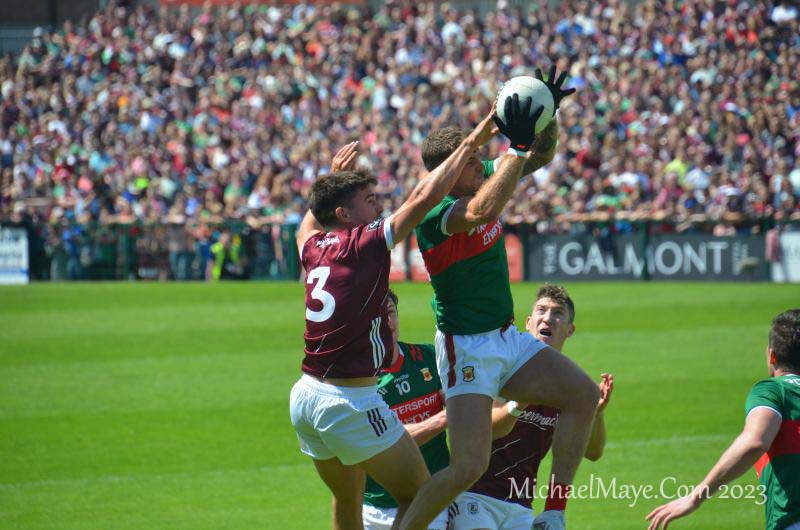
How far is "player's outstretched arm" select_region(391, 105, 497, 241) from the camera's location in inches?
229

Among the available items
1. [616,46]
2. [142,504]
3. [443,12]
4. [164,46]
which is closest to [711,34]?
[616,46]

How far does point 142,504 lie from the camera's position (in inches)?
386

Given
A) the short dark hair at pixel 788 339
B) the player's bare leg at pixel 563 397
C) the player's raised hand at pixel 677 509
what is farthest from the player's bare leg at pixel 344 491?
the short dark hair at pixel 788 339

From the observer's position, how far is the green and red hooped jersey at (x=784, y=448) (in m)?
4.91

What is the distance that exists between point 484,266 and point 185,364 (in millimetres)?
10250

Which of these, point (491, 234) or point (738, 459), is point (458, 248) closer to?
point (491, 234)

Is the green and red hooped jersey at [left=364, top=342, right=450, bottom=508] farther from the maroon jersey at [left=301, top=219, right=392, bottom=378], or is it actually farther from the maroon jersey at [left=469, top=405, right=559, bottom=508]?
the maroon jersey at [left=301, top=219, right=392, bottom=378]

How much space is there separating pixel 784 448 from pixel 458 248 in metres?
2.19

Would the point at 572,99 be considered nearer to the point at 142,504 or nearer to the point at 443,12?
the point at 443,12

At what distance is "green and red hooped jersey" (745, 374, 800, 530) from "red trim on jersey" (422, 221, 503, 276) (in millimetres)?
1950

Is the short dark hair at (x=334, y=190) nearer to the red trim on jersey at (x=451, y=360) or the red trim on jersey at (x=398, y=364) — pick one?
the red trim on jersey at (x=451, y=360)

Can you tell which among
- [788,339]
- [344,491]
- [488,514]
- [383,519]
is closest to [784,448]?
[788,339]

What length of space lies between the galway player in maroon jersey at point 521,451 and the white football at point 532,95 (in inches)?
60.0

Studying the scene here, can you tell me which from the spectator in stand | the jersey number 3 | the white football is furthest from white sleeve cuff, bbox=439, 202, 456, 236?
the spectator in stand
